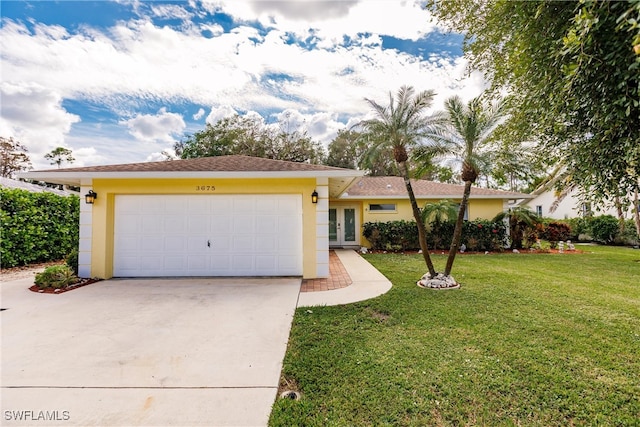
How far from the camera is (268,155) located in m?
26.6

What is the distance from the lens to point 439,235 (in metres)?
14.1

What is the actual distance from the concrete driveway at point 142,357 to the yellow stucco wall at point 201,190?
1.64 m

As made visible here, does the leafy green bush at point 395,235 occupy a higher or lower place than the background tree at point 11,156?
lower

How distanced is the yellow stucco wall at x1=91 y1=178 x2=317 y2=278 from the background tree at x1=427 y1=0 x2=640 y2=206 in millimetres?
5178

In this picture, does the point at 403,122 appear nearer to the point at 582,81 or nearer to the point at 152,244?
the point at 582,81

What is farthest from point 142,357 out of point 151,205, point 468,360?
point 151,205

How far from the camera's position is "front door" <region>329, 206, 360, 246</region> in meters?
15.6

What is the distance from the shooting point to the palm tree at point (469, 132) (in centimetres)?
614

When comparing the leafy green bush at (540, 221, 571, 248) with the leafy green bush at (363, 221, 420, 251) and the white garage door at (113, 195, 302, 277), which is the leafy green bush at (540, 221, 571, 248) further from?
the white garage door at (113, 195, 302, 277)

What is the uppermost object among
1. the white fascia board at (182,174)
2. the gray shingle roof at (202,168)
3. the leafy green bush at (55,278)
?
the gray shingle roof at (202,168)

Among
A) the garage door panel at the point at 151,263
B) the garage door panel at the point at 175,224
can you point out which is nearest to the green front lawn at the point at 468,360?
the garage door panel at the point at 175,224

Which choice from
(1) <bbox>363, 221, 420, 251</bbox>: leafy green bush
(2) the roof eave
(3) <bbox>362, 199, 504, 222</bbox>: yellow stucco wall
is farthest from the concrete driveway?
(3) <bbox>362, 199, 504, 222</bbox>: yellow stucco wall

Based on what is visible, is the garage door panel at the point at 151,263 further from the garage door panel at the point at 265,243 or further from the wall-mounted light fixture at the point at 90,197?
the garage door panel at the point at 265,243

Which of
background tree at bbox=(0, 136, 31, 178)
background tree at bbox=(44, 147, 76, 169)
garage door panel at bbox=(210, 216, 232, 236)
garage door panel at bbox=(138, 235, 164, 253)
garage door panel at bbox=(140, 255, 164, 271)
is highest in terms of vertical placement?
background tree at bbox=(44, 147, 76, 169)
